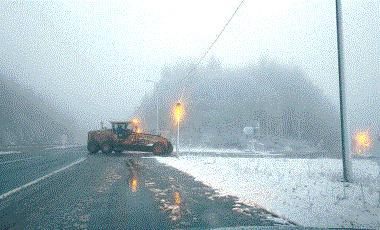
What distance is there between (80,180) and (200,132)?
53.0m

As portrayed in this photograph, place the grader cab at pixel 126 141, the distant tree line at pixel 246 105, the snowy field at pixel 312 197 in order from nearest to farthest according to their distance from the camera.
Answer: the snowy field at pixel 312 197 → the grader cab at pixel 126 141 → the distant tree line at pixel 246 105

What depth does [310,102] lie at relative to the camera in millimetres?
82688

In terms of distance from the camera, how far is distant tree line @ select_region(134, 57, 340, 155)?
209 ft

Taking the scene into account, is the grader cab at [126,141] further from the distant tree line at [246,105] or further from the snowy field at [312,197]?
the distant tree line at [246,105]

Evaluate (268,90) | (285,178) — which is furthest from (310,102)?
(285,178)

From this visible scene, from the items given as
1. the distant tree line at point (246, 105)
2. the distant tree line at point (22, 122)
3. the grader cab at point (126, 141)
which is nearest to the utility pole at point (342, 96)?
the grader cab at point (126, 141)

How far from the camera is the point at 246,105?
71.5m

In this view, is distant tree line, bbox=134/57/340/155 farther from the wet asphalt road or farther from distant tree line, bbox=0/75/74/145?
the wet asphalt road

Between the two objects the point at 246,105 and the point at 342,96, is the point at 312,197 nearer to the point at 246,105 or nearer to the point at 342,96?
the point at 342,96

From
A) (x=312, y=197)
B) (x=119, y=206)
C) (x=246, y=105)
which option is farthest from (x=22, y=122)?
(x=312, y=197)

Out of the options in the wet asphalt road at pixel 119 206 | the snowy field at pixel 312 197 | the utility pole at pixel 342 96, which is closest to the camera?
the wet asphalt road at pixel 119 206

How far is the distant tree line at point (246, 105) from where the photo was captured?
63812 millimetres

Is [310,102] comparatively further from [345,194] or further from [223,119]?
[345,194]

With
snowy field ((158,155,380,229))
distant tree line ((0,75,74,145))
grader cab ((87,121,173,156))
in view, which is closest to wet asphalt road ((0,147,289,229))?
snowy field ((158,155,380,229))
